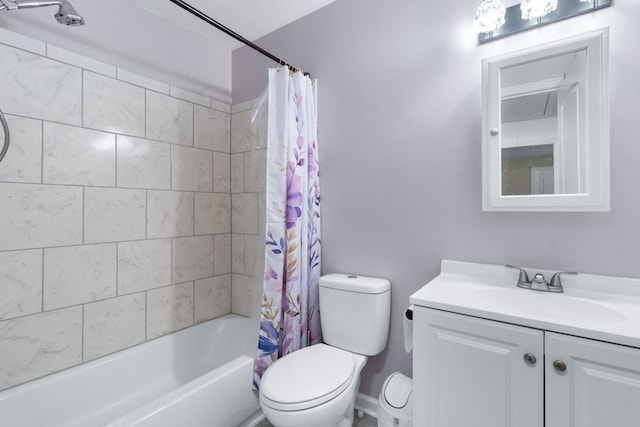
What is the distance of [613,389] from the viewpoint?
2.81 ft

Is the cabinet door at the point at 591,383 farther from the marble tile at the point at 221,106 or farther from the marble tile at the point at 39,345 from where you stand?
the marble tile at the point at 221,106

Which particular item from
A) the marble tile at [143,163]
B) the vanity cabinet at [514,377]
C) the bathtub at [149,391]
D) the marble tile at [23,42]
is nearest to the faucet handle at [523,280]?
the vanity cabinet at [514,377]

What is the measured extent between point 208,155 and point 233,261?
83 cm

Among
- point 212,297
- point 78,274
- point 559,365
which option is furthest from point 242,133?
point 559,365

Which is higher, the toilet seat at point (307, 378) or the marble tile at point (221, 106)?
the marble tile at point (221, 106)

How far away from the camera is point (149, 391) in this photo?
1.82 meters

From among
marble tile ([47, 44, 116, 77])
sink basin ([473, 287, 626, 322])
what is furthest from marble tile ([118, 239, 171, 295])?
sink basin ([473, 287, 626, 322])

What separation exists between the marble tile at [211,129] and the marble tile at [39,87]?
2.28 ft

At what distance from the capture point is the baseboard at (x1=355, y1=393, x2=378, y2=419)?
177 centimetres

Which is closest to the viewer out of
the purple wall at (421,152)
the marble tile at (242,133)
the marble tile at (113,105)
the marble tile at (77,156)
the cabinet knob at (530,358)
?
the cabinet knob at (530,358)

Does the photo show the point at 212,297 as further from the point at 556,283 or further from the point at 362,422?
the point at 556,283

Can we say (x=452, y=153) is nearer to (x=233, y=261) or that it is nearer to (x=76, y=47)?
(x=233, y=261)

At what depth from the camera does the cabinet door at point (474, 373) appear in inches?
38.2

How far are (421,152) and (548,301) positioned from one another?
2.80 feet
